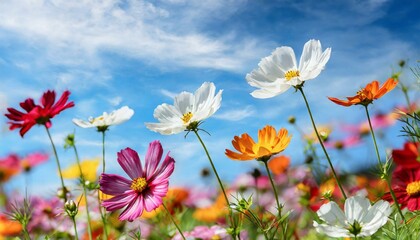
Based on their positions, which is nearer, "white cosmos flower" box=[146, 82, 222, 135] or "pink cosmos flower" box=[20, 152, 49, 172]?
"white cosmos flower" box=[146, 82, 222, 135]

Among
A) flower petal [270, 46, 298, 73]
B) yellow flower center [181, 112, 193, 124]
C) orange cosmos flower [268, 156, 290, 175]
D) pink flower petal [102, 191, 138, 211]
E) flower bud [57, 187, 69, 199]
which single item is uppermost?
flower petal [270, 46, 298, 73]

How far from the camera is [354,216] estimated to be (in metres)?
1.08

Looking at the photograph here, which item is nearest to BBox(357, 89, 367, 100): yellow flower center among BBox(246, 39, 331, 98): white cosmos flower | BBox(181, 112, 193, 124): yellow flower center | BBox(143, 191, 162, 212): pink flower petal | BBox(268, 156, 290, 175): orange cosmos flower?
BBox(246, 39, 331, 98): white cosmos flower

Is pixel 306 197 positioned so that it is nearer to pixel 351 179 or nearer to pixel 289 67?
pixel 351 179

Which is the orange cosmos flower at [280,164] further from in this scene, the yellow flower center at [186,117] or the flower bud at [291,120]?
the yellow flower center at [186,117]

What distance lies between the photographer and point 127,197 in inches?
46.3

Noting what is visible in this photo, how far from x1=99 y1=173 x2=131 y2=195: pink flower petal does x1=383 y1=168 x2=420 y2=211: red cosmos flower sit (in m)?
0.57

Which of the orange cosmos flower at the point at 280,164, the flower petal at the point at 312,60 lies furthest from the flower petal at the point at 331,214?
the orange cosmos flower at the point at 280,164

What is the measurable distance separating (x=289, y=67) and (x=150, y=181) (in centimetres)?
37

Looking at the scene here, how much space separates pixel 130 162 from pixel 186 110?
16 centimetres

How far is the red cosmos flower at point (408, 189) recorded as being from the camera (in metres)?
1.29

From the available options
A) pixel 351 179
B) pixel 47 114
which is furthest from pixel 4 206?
pixel 351 179

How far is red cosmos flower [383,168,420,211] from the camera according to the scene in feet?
4.24

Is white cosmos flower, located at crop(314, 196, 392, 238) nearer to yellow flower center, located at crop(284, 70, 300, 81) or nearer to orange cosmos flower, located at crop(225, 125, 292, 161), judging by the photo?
orange cosmos flower, located at crop(225, 125, 292, 161)
